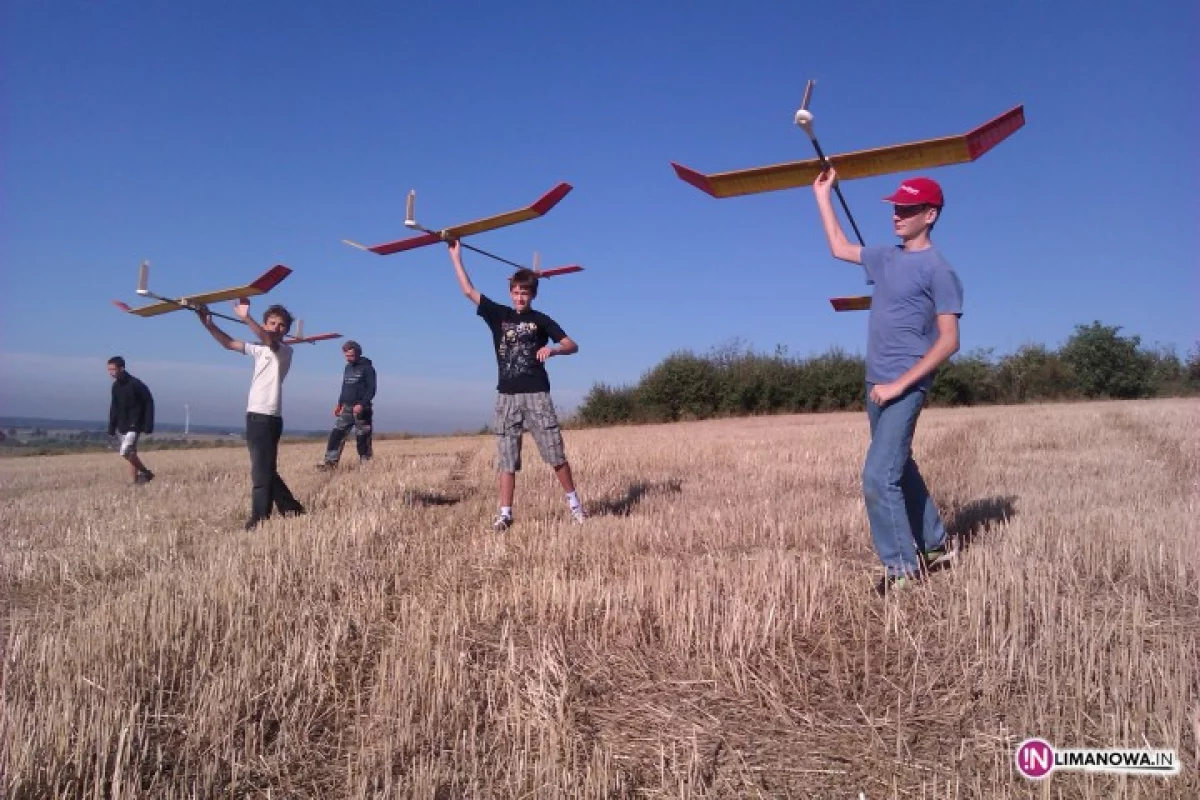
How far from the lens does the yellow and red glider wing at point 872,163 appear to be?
4.32 metres

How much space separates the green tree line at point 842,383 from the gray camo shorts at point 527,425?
2930 centimetres

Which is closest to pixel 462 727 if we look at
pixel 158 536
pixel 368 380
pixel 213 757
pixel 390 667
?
pixel 390 667

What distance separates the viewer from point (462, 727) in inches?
103

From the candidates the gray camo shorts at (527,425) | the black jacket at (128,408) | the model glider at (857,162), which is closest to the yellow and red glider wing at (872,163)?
the model glider at (857,162)

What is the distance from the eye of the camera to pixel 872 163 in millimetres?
4629

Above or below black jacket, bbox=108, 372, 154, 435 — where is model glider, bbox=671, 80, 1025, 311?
above

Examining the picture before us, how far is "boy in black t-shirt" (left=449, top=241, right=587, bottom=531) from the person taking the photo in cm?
604

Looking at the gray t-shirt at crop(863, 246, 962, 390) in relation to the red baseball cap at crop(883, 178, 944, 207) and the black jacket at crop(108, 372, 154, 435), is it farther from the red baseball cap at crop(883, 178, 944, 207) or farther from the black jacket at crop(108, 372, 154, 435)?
the black jacket at crop(108, 372, 154, 435)

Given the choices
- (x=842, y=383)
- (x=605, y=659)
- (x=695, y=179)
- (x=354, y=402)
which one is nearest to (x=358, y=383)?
(x=354, y=402)

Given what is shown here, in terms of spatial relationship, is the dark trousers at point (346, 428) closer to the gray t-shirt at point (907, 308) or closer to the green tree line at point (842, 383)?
the gray t-shirt at point (907, 308)

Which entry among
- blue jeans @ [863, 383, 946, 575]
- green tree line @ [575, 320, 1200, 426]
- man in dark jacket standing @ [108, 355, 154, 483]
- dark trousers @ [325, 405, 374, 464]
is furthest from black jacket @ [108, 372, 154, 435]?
green tree line @ [575, 320, 1200, 426]

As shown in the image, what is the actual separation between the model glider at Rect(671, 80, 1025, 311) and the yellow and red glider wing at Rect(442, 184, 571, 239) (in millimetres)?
1550

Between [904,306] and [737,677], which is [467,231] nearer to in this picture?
[904,306]

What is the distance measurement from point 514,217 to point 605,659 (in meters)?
4.24
